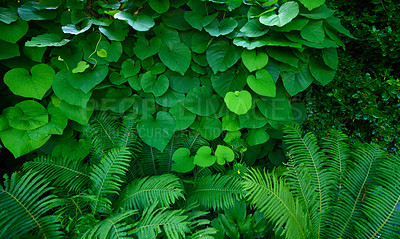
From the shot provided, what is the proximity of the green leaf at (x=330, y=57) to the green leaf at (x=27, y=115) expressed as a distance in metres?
1.82

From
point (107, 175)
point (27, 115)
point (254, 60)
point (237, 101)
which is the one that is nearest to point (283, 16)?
point (254, 60)

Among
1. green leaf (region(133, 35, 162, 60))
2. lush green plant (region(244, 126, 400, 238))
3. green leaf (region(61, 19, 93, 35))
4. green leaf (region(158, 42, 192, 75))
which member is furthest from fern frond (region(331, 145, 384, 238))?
green leaf (region(61, 19, 93, 35))

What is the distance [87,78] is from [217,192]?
106 cm

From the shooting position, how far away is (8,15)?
144cm

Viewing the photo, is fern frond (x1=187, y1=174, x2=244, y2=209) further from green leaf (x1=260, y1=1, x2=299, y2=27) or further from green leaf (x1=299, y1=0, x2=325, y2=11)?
green leaf (x1=299, y1=0, x2=325, y2=11)

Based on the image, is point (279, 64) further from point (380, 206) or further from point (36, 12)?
point (36, 12)

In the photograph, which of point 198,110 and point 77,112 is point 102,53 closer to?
point 77,112

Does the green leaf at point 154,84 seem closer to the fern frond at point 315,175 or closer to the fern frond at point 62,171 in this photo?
the fern frond at point 62,171

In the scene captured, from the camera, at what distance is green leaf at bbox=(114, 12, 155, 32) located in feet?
4.77

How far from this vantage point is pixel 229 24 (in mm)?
1572

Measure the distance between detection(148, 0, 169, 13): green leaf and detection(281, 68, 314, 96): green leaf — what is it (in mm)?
854

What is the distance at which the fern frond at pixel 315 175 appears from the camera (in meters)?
1.35

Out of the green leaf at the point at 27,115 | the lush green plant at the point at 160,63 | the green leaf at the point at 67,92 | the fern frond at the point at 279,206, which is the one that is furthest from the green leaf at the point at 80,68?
the fern frond at the point at 279,206

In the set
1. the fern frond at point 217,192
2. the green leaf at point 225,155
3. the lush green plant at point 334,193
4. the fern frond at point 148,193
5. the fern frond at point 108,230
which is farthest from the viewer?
the green leaf at point 225,155
